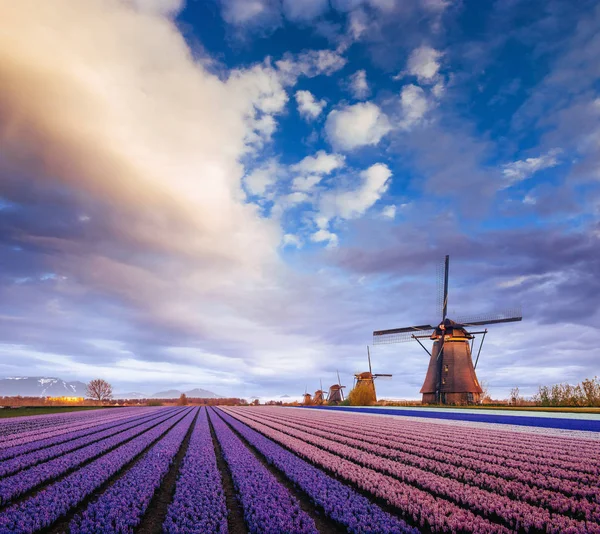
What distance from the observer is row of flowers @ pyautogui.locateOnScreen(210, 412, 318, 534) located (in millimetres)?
5496

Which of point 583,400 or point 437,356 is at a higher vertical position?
point 437,356

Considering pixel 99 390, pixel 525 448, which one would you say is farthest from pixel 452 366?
pixel 99 390

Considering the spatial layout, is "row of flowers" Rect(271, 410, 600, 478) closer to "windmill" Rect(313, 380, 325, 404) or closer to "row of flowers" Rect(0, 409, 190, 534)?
"row of flowers" Rect(0, 409, 190, 534)

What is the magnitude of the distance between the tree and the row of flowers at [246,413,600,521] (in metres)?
94.5

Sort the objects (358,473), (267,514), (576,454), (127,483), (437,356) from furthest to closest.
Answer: (437,356)
(576,454)
(358,473)
(127,483)
(267,514)

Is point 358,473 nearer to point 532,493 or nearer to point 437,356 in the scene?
point 532,493

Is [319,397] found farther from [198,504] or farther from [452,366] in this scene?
[198,504]

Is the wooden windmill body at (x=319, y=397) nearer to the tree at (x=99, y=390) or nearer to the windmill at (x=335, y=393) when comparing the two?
the windmill at (x=335, y=393)

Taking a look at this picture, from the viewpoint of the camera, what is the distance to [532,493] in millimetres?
7078

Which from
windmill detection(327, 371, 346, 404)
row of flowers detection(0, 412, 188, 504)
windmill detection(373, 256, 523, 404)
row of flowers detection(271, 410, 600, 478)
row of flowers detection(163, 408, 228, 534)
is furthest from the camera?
→ windmill detection(327, 371, 346, 404)

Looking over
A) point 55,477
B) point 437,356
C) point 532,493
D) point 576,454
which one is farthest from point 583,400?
point 55,477

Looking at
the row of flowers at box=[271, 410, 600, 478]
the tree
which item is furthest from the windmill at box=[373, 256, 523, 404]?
the tree

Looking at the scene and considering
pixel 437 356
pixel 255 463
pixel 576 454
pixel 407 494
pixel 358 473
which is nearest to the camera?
pixel 407 494

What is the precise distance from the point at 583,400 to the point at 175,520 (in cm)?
4150
